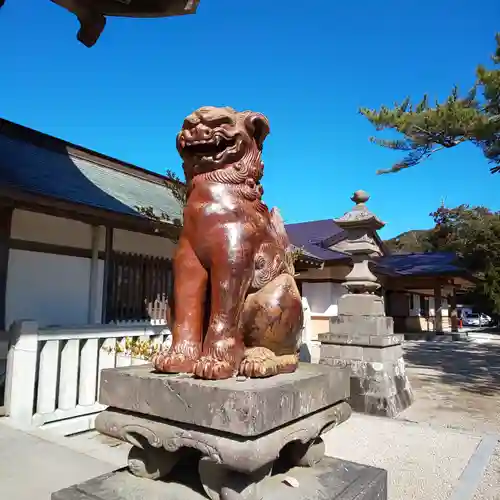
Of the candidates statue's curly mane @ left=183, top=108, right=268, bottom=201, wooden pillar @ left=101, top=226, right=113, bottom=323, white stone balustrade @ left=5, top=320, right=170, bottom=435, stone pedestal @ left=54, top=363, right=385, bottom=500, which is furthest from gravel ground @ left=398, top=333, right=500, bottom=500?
wooden pillar @ left=101, top=226, right=113, bottom=323

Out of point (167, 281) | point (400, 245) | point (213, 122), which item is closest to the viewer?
point (213, 122)

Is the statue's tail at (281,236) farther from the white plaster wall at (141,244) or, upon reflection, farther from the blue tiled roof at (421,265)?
the blue tiled roof at (421,265)

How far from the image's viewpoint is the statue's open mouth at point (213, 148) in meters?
1.94

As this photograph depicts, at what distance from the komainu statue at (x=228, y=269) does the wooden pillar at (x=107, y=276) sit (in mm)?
5396

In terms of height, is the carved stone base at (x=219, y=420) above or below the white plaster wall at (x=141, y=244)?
below

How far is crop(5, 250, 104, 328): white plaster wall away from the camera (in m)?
6.03

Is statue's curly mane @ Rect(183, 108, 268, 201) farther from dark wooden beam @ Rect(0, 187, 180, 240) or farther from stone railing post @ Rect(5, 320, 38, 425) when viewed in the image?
dark wooden beam @ Rect(0, 187, 180, 240)

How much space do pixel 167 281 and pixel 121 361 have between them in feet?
10.6

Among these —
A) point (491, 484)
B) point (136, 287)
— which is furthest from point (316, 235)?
point (491, 484)

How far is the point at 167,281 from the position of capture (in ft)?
26.2

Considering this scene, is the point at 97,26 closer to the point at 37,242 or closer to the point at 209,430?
the point at 37,242

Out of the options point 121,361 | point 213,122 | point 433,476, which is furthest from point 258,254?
point 121,361

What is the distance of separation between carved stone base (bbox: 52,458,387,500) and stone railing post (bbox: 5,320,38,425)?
99.0 inches

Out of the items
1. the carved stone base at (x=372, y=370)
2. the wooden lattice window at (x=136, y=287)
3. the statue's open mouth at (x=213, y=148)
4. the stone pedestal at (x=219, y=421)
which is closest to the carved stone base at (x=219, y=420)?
the stone pedestal at (x=219, y=421)
